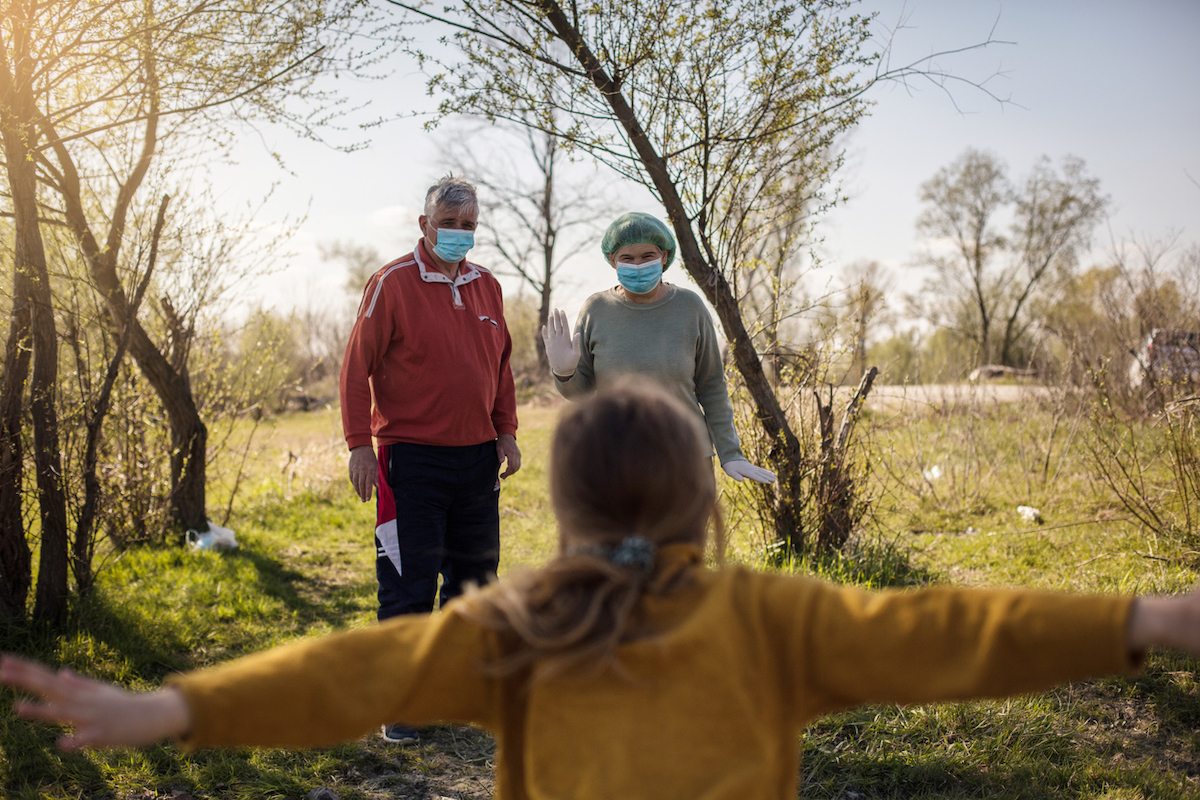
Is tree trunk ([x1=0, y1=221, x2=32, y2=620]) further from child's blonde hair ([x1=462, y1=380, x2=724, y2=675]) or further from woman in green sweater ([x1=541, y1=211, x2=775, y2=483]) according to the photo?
child's blonde hair ([x1=462, y1=380, x2=724, y2=675])

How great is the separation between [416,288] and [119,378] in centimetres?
350

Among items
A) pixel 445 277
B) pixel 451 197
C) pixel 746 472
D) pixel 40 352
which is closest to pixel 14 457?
pixel 40 352

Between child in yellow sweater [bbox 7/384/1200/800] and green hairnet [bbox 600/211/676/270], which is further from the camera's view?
green hairnet [bbox 600/211/676/270]

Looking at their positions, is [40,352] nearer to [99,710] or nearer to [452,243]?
[452,243]

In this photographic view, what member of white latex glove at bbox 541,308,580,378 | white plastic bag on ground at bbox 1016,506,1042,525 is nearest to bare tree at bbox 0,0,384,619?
white latex glove at bbox 541,308,580,378

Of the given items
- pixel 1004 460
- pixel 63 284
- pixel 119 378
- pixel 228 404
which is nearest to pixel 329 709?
pixel 63 284

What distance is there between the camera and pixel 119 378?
5527 millimetres

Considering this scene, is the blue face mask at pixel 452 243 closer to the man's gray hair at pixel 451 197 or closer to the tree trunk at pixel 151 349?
the man's gray hair at pixel 451 197

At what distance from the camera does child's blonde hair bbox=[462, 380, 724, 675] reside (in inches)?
44.8

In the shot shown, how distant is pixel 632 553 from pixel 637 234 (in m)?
2.24

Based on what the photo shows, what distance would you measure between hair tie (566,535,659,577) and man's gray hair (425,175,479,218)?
2270mm

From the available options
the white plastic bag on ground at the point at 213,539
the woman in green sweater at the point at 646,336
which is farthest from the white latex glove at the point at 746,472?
the white plastic bag on ground at the point at 213,539

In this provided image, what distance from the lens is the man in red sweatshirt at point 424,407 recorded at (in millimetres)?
3061

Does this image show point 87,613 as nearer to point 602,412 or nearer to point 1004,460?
point 602,412
